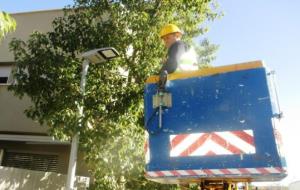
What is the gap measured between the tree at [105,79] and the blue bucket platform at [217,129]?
2619mm

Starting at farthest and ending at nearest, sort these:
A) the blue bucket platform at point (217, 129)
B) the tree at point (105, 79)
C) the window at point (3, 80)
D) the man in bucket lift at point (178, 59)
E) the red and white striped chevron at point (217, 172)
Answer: the window at point (3, 80) < the tree at point (105, 79) < the man in bucket lift at point (178, 59) < the blue bucket platform at point (217, 129) < the red and white striped chevron at point (217, 172)

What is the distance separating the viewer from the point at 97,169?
6.81m

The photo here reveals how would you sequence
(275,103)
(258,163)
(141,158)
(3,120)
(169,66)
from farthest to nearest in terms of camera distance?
1. (3,120)
2. (141,158)
3. (169,66)
4. (275,103)
5. (258,163)

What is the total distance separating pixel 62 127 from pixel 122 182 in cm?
214

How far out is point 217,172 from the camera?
3.84 metres

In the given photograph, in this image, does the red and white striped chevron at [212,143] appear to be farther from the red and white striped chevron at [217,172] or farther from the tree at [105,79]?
the tree at [105,79]

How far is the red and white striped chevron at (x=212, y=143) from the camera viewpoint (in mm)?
3799

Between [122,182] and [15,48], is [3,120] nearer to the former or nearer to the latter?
[15,48]

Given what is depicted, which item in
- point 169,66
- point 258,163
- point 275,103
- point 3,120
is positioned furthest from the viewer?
point 3,120

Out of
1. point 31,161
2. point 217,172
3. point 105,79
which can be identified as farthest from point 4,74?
point 217,172

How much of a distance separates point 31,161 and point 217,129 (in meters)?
8.83

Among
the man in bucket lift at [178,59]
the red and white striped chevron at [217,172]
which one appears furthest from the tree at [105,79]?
the red and white striped chevron at [217,172]

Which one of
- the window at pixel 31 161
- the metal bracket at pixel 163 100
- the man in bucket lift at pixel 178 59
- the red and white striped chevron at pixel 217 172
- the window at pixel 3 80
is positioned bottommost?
the red and white striped chevron at pixel 217 172

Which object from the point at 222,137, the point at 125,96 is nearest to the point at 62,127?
the point at 125,96
